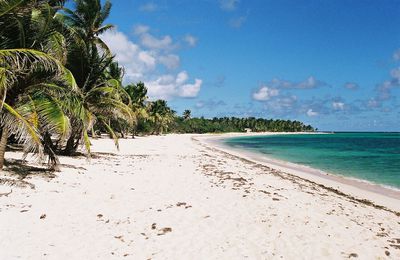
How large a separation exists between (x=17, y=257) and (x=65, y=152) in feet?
45.4

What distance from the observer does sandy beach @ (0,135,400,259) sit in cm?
613

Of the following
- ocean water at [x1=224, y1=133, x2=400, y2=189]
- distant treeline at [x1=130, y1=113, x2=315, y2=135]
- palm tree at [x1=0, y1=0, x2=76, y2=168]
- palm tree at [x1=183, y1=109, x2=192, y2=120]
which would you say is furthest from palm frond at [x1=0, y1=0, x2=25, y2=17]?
palm tree at [x1=183, y1=109, x2=192, y2=120]

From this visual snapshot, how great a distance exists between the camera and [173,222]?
768 cm

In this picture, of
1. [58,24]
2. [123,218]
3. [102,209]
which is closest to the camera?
[123,218]

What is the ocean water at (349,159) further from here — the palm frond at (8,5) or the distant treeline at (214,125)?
the distant treeline at (214,125)

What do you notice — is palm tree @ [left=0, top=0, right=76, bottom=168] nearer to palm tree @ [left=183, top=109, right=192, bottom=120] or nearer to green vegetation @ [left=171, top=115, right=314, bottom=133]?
green vegetation @ [left=171, top=115, right=314, bottom=133]

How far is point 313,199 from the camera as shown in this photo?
11250mm

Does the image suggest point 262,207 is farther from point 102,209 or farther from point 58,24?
point 58,24

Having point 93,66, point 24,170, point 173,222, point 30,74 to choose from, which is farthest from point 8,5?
point 93,66

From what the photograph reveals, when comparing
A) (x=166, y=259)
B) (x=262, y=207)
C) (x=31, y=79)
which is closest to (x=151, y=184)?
(x=262, y=207)

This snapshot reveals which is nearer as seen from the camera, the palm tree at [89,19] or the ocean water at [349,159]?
the palm tree at [89,19]

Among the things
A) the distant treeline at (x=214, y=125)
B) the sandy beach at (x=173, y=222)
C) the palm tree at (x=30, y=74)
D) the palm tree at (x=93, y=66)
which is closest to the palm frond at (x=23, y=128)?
the palm tree at (x=30, y=74)

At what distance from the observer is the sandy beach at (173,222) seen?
20.1 feet

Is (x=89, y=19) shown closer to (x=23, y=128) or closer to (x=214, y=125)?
(x=23, y=128)
